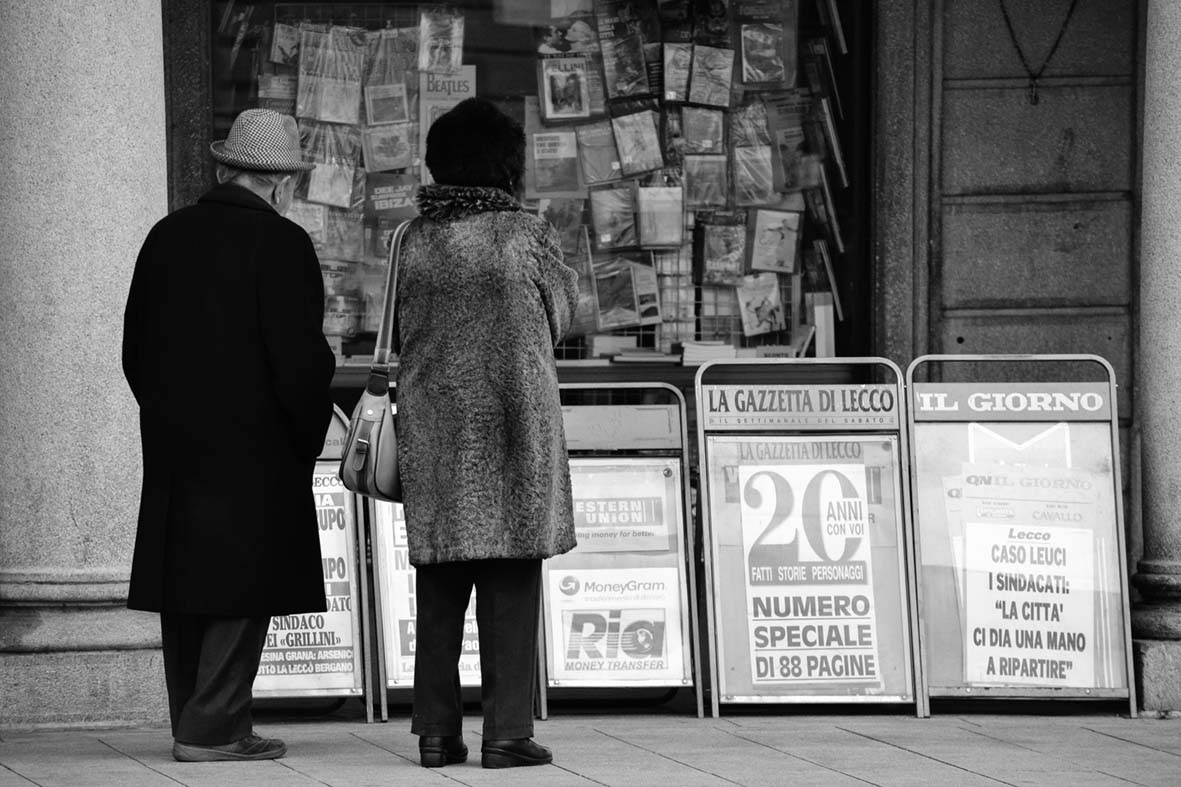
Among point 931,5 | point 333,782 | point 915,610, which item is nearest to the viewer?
point 333,782

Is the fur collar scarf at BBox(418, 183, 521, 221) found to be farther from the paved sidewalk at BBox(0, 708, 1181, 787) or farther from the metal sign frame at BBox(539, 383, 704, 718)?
the paved sidewalk at BBox(0, 708, 1181, 787)

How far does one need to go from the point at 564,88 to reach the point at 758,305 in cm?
125

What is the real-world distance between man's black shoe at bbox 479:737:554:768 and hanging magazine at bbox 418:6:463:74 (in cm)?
352

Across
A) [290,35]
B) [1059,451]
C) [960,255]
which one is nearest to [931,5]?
[960,255]

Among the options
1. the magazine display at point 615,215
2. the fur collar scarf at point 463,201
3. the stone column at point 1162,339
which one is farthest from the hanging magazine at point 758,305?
the fur collar scarf at point 463,201

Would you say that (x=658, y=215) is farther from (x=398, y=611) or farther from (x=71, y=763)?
(x=71, y=763)

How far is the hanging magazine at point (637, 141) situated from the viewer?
299 inches

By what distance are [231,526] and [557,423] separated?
0.95 metres

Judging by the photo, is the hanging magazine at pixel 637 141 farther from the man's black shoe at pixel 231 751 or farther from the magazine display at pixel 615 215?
the man's black shoe at pixel 231 751

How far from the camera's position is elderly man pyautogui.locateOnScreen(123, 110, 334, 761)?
16.2 feet

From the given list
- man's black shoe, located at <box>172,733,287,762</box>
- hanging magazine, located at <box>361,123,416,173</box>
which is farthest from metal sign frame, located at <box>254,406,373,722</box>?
hanging magazine, located at <box>361,123,416,173</box>

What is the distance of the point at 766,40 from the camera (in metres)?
7.58

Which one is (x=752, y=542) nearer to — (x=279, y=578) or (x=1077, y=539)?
(x=1077, y=539)

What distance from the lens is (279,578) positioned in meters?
4.98
